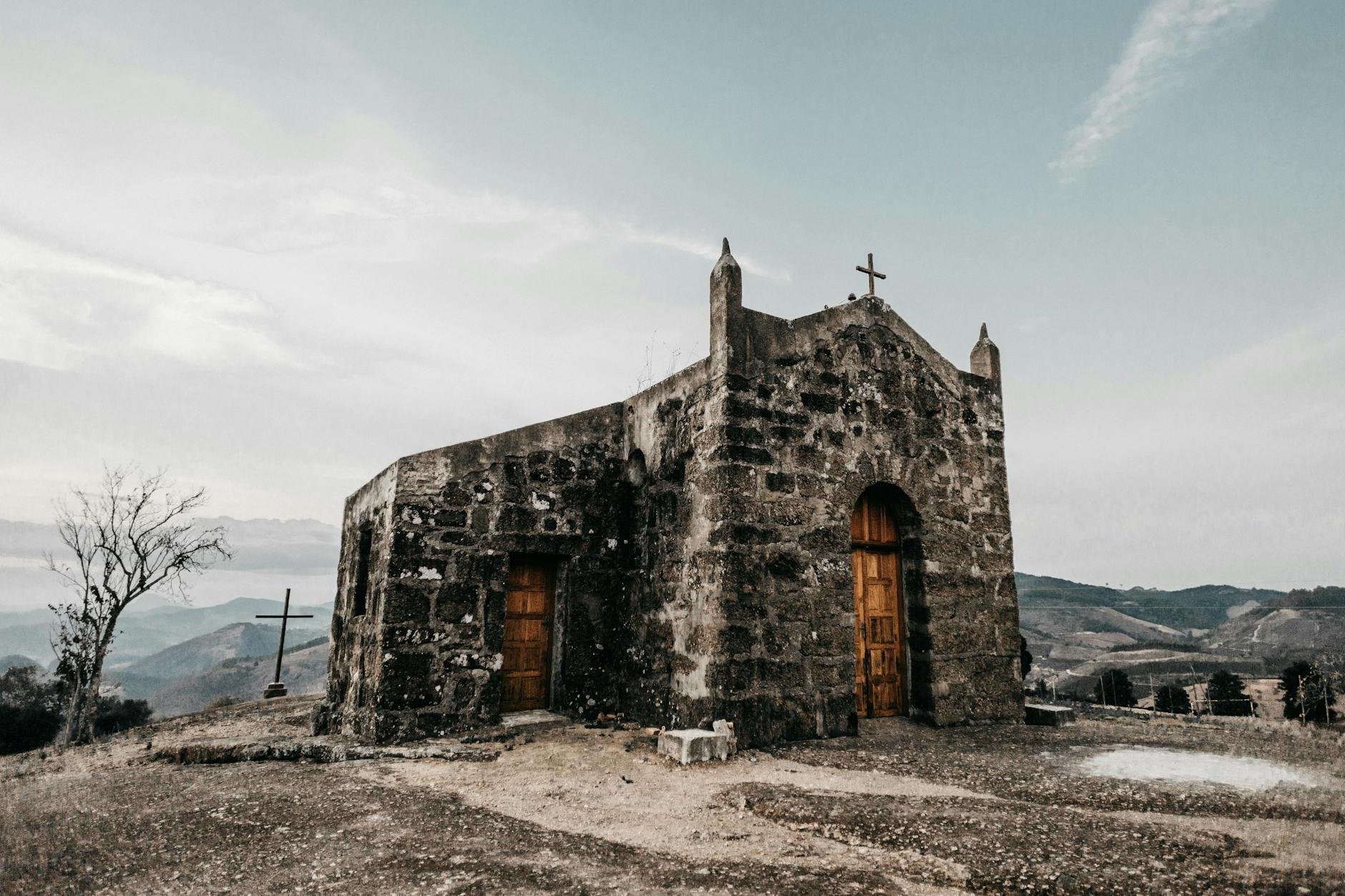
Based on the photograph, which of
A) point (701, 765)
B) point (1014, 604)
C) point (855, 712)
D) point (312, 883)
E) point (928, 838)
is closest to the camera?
point (312, 883)

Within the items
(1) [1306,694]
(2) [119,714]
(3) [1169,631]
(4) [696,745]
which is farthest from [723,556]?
(3) [1169,631]

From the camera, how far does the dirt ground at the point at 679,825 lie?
3.50m

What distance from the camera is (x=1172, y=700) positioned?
14211 mm

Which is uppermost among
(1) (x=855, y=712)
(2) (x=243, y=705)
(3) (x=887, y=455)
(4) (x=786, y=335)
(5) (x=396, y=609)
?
(4) (x=786, y=335)

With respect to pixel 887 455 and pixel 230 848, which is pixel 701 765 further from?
pixel 887 455

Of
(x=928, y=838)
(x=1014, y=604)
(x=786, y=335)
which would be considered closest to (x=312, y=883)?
(x=928, y=838)

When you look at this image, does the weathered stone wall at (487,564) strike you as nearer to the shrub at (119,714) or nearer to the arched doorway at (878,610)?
the arched doorway at (878,610)

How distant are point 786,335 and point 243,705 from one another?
11876 millimetres

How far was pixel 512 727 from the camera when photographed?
25.0 ft

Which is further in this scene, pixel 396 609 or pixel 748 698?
pixel 396 609

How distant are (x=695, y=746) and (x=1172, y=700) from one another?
12.8 m

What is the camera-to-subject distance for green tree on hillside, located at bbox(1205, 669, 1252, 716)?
44.8 feet

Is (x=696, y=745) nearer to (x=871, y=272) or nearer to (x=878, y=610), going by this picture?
(x=878, y=610)

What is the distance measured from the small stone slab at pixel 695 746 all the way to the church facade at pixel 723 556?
395 millimetres
